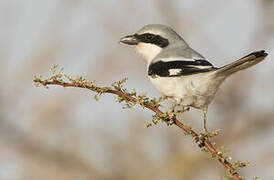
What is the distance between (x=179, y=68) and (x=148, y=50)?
85 centimetres

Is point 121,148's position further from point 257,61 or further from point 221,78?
point 257,61

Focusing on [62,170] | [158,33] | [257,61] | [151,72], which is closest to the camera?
[257,61]

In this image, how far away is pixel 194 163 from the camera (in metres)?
6.63

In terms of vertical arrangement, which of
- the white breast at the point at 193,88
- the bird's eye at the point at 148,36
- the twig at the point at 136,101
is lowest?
the twig at the point at 136,101

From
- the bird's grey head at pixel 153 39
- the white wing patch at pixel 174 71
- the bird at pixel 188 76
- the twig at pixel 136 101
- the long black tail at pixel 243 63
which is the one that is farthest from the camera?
the bird's grey head at pixel 153 39

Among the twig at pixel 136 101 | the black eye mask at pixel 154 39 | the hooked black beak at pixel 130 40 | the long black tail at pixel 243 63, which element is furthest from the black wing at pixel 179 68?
the twig at pixel 136 101

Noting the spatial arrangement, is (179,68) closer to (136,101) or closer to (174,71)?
(174,71)

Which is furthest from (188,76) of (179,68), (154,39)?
(154,39)

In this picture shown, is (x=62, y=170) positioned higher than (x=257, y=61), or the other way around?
(x=62, y=170)

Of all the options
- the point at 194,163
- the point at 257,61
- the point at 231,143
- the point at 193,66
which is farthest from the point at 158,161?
the point at 257,61

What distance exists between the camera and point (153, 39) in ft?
16.8

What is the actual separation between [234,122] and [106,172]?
1594mm

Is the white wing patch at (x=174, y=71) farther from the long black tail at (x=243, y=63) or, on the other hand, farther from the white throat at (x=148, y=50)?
the white throat at (x=148, y=50)

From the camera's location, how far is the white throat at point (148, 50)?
517 cm
